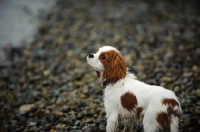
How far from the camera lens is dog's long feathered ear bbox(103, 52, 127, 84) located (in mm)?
3104

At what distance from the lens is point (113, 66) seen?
310cm

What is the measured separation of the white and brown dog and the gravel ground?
0.87 meters

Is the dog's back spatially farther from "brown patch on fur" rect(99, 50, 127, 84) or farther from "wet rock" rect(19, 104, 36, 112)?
"wet rock" rect(19, 104, 36, 112)

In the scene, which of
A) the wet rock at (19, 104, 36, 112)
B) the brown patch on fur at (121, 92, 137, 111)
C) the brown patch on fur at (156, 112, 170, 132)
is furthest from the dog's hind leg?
the wet rock at (19, 104, 36, 112)

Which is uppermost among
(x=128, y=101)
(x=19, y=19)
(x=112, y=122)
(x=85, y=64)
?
(x=19, y=19)

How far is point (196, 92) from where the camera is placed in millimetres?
4453

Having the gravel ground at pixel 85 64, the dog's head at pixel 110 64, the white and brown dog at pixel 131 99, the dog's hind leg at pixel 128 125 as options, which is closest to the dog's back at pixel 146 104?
the white and brown dog at pixel 131 99

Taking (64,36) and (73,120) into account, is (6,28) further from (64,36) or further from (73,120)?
(73,120)

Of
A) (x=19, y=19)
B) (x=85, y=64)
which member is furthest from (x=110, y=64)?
A: (x=19, y=19)

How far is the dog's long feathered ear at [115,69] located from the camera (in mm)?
3104

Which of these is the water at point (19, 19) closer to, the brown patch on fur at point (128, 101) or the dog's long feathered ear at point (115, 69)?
the dog's long feathered ear at point (115, 69)

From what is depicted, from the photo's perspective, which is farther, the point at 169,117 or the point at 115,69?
the point at 115,69

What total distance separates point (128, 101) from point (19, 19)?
809 cm

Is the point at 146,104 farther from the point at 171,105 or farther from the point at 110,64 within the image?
the point at 110,64
